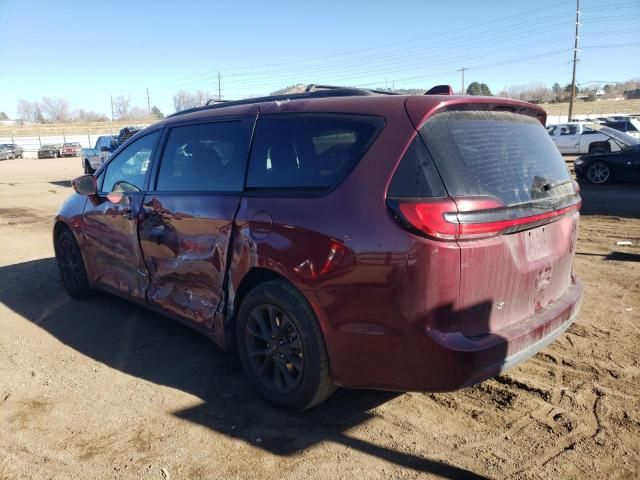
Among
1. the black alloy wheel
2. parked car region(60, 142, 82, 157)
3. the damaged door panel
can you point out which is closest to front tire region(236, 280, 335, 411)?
the black alloy wheel

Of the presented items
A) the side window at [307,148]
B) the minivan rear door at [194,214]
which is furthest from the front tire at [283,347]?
the side window at [307,148]

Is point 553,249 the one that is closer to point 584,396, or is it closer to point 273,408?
point 584,396

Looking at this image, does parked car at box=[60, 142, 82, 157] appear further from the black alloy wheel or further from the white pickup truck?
the black alloy wheel

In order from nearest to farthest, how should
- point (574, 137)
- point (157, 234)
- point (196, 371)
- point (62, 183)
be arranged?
1. point (196, 371)
2. point (157, 234)
3. point (62, 183)
4. point (574, 137)

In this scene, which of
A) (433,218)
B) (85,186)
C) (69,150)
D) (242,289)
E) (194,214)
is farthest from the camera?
(69,150)

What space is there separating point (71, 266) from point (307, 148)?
3578mm

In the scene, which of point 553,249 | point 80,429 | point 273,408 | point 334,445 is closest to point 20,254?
point 80,429

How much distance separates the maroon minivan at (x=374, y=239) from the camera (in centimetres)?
259

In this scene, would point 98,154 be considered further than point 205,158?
Yes

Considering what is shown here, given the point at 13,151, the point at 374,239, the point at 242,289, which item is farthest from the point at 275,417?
the point at 13,151

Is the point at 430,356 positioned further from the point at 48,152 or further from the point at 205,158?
the point at 48,152

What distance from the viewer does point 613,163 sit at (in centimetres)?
1416

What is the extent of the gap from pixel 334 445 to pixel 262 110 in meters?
2.16

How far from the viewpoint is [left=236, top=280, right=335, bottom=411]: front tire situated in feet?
9.77
